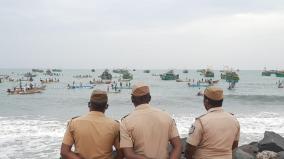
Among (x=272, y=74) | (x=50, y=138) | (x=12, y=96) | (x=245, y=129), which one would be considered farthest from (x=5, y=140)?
(x=272, y=74)

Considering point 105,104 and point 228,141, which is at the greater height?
point 105,104

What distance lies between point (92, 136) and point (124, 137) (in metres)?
0.33

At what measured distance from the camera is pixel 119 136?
438 cm

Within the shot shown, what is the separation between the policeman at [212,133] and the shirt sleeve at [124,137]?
0.63m

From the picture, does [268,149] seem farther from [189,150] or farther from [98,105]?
[98,105]

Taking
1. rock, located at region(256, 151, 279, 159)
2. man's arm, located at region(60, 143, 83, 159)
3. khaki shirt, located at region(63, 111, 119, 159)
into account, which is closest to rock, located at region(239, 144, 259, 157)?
rock, located at region(256, 151, 279, 159)

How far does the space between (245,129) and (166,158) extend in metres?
19.7

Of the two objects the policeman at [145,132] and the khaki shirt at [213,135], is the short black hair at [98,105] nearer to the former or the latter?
the policeman at [145,132]

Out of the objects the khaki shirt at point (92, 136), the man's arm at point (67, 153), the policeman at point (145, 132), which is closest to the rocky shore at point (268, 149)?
the policeman at point (145, 132)

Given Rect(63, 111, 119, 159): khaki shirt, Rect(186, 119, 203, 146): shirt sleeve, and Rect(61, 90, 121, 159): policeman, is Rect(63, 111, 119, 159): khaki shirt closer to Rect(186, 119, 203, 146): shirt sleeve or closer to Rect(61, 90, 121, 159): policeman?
Rect(61, 90, 121, 159): policeman

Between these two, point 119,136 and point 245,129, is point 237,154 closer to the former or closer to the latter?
point 119,136

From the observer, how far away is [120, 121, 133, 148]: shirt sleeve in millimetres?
4176

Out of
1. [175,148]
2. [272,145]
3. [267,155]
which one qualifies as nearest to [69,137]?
[175,148]

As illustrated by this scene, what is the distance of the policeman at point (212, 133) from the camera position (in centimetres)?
438
